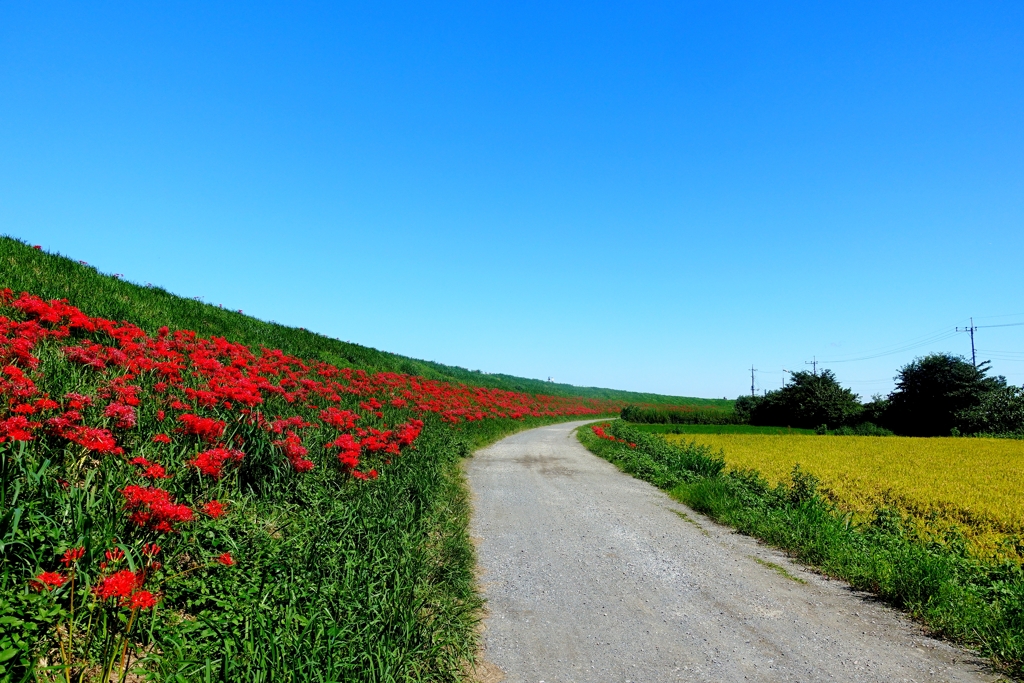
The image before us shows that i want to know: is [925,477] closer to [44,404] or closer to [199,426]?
[199,426]

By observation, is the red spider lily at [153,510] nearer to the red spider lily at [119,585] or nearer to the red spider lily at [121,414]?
the red spider lily at [119,585]

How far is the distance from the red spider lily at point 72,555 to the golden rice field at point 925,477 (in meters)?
10.8

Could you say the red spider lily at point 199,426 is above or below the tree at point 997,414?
below

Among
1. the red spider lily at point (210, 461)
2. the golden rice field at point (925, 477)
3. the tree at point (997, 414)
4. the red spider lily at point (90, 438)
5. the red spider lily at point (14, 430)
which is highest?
the tree at point (997, 414)

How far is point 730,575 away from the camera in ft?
21.4

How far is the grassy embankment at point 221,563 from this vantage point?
305cm

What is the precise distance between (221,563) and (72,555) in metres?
1.33

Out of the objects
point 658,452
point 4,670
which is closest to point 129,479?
point 4,670

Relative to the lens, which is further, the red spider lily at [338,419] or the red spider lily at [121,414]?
the red spider lily at [338,419]

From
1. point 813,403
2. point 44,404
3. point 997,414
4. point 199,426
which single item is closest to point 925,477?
point 199,426

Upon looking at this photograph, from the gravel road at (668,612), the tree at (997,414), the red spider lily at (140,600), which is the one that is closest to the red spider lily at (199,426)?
the red spider lily at (140,600)

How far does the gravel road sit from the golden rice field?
4.07 m

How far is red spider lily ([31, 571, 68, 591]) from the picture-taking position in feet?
8.91

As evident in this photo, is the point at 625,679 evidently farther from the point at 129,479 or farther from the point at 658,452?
the point at 658,452
